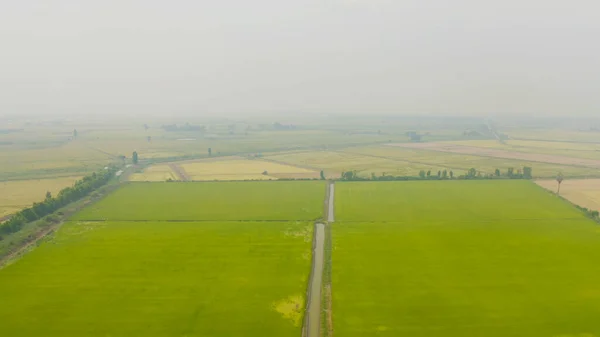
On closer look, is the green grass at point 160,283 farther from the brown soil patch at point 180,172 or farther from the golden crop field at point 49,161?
the golden crop field at point 49,161

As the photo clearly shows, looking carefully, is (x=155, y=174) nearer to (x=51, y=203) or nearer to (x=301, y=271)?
(x=51, y=203)

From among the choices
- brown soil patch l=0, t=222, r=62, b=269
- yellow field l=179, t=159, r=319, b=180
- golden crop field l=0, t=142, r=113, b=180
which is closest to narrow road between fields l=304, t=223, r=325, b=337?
brown soil patch l=0, t=222, r=62, b=269

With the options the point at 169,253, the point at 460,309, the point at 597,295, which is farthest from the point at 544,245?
the point at 169,253

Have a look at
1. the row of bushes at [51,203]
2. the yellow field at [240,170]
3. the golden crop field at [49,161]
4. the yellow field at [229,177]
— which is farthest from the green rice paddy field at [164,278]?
the golden crop field at [49,161]

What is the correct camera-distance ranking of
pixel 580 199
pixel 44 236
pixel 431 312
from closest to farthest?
pixel 431 312 → pixel 44 236 → pixel 580 199

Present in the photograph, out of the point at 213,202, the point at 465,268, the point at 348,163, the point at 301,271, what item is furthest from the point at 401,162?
the point at 301,271

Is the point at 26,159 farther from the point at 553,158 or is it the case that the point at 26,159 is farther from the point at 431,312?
the point at 553,158

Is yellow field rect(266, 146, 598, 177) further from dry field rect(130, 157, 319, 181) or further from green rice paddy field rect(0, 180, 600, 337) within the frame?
green rice paddy field rect(0, 180, 600, 337)
